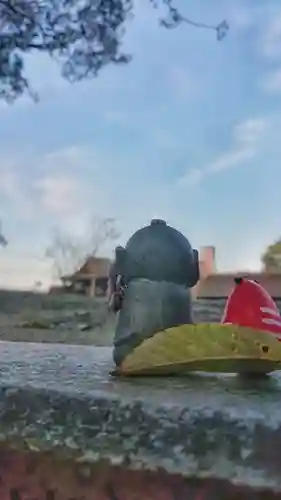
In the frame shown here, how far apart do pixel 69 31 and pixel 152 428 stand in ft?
8.95

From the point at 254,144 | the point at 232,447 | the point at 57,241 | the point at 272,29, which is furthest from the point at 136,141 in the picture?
the point at 232,447

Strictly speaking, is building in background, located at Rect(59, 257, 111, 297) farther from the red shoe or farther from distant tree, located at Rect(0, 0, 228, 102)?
the red shoe

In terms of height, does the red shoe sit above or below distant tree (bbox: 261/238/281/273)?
below

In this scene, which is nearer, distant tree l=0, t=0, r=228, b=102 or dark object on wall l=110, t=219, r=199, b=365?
dark object on wall l=110, t=219, r=199, b=365

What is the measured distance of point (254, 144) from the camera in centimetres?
380

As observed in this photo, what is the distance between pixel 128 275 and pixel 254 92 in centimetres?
328

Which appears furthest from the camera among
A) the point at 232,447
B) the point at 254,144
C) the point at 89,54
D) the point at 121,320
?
the point at 254,144

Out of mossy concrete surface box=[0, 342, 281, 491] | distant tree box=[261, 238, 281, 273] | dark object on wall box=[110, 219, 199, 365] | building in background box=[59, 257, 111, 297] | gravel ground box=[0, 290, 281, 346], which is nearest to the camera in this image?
mossy concrete surface box=[0, 342, 281, 491]

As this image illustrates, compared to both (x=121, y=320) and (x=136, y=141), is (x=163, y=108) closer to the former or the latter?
(x=136, y=141)

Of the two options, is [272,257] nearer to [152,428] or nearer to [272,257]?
[272,257]

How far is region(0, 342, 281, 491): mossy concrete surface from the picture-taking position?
0.24m

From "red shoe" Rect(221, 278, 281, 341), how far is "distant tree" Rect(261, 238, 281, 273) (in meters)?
3.43

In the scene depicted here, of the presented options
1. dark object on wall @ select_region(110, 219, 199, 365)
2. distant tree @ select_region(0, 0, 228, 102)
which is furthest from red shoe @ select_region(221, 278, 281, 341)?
distant tree @ select_region(0, 0, 228, 102)

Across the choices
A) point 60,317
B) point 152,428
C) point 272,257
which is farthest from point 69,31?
point 152,428
